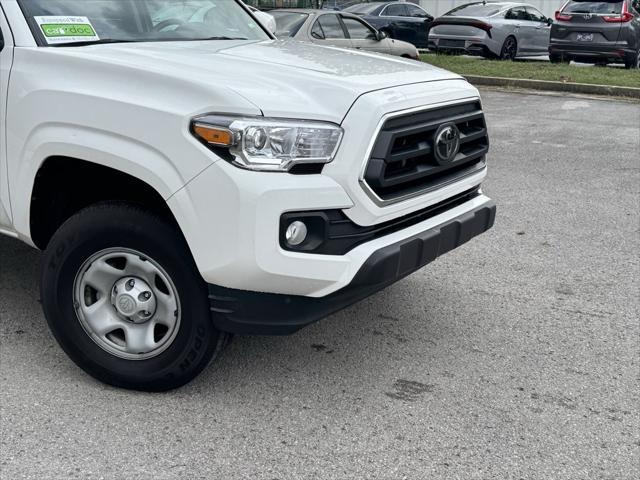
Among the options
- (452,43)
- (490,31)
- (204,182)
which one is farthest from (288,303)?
(490,31)

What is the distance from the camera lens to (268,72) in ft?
10.2

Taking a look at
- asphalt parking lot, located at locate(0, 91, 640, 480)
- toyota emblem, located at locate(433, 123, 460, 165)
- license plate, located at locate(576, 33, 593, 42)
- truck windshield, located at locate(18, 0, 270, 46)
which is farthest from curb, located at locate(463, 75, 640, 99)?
toyota emblem, located at locate(433, 123, 460, 165)

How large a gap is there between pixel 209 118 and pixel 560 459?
1850 millimetres

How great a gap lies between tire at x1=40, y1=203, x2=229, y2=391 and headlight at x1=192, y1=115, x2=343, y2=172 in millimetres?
453

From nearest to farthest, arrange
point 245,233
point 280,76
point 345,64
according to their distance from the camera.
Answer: point 245,233
point 280,76
point 345,64

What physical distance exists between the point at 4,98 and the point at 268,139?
137 cm

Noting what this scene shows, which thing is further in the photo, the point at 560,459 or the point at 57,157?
the point at 57,157

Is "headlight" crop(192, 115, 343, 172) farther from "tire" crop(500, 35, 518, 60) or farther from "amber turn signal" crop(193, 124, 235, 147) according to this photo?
"tire" crop(500, 35, 518, 60)

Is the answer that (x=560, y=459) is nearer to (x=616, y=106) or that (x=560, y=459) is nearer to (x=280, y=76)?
(x=280, y=76)

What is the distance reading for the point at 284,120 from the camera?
2.82 m

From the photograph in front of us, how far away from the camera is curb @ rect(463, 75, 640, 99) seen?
1206cm

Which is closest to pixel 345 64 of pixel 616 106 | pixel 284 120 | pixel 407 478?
pixel 284 120

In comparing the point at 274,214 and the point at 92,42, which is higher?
the point at 92,42

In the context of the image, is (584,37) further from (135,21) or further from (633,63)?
(135,21)
